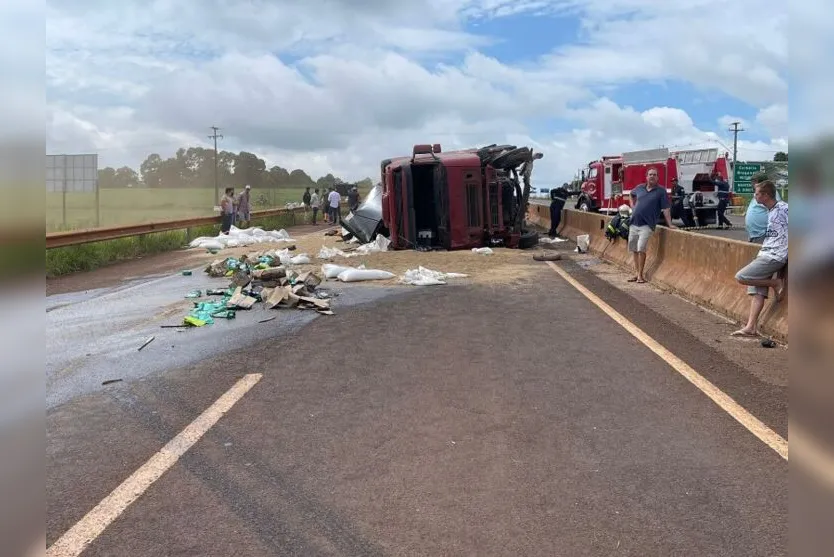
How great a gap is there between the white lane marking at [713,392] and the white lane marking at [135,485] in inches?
143

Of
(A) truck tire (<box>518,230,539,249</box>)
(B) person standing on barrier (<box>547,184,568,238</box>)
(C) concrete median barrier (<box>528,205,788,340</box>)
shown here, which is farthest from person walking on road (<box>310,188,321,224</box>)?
(C) concrete median barrier (<box>528,205,788,340</box>)

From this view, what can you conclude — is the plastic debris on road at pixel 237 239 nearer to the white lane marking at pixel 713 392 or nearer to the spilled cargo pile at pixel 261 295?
the spilled cargo pile at pixel 261 295

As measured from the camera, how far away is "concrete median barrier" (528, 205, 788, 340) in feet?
24.7

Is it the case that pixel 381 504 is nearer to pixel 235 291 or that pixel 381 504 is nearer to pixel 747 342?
pixel 747 342

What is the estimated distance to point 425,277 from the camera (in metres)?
12.0

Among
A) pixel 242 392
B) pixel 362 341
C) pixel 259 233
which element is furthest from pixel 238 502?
pixel 259 233

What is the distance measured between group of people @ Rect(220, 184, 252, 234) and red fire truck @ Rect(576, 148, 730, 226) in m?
A: 15.0

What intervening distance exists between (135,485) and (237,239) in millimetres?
17999

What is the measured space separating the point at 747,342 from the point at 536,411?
3.36 metres

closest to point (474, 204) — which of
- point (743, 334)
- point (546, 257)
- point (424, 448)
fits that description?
point (546, 257)

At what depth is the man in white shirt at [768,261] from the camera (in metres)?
6.59

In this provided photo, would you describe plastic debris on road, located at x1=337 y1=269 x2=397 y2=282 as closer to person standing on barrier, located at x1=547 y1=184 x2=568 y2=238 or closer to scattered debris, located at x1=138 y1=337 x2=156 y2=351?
scattered debris, located at x1=138 y1=337 x2=156 y2=351

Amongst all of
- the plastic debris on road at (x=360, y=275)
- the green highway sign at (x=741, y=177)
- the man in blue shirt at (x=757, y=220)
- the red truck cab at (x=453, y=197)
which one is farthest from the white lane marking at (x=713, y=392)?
the green highway sign at (x=741, y=177)

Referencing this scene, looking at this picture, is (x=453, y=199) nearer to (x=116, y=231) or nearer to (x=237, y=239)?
(x=237, y=239)
